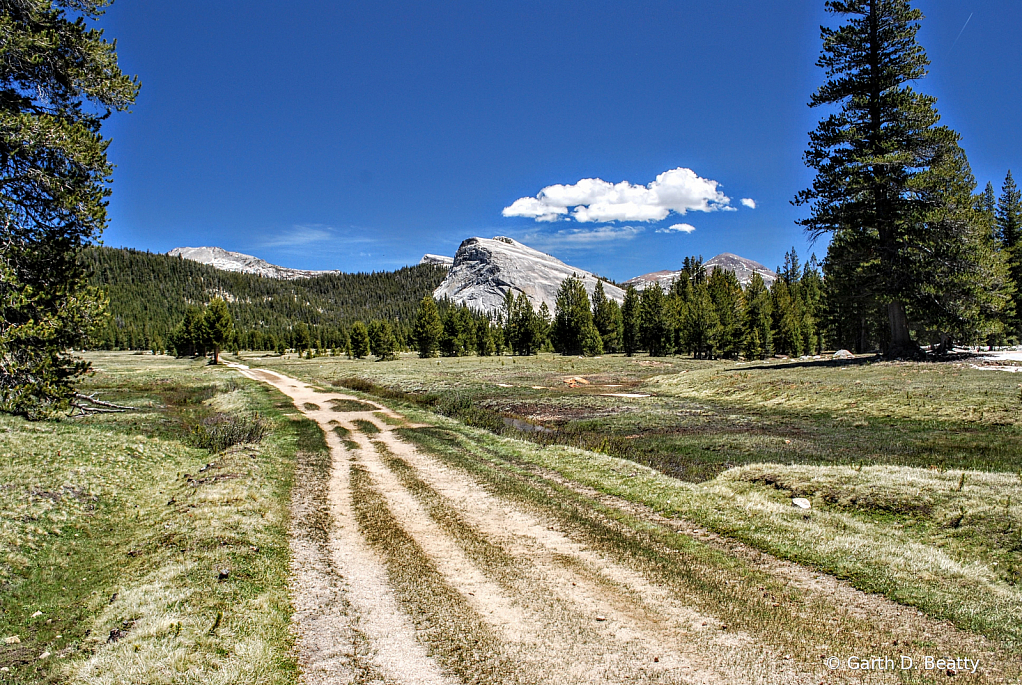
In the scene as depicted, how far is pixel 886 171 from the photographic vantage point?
3375cm

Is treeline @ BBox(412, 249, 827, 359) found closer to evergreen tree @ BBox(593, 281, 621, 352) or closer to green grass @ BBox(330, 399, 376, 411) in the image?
evergreen tree @ BBox(593, 281, 621, 352)

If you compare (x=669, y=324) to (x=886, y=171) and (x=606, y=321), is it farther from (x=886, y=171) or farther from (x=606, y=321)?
(x=886, y=171)

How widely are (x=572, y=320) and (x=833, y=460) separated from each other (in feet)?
303

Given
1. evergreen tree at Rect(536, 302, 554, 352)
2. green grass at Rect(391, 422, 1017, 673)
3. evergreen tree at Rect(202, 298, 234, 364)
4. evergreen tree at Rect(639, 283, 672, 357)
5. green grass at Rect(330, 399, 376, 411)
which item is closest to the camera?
green grass at Rect(391, 422, 1017, 673)

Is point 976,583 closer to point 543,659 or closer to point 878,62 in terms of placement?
point 543,659

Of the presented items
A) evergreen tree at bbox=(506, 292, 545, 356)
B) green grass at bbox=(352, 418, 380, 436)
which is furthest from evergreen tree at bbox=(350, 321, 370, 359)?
green grass at bbox=(352, 418, 380, 436)

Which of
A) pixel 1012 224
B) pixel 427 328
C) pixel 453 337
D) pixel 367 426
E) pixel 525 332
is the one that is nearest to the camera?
pixel 367 426

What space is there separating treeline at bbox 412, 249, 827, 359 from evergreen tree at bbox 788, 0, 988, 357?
4699cm

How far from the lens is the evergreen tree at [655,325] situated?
315 ft

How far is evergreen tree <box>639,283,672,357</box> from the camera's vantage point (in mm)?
96125

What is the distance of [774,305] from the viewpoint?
8881cm

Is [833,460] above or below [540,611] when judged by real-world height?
below

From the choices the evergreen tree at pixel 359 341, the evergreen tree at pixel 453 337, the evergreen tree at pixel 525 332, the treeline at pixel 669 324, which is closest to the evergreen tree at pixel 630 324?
the treeline at pixel 669 324

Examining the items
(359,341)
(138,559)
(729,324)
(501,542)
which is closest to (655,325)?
(729,324)
